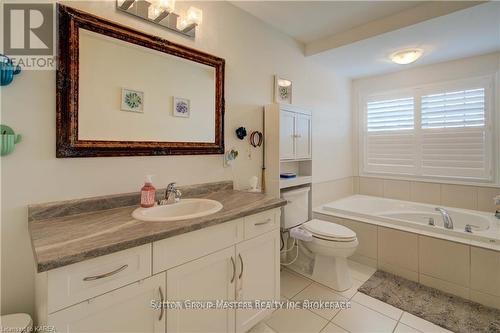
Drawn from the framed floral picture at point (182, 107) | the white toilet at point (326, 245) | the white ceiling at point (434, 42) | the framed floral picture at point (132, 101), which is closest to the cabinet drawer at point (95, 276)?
the framed floral picture at point (132, 101)

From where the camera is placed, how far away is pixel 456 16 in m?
1.83

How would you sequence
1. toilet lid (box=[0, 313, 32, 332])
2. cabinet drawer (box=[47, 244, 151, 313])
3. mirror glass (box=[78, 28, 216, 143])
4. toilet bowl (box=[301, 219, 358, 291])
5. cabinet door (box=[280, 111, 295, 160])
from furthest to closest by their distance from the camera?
cabinet door (box=[280, 111, 295, 160]) → toilet bowl (box=[301, 219, 358, 291]) → mirror glass (box=[78, 28, 216, 143]) → toilet lid (box=[0, 313, 32, 332]) → cabinet drawer (box=[47, 244, 151, 313])

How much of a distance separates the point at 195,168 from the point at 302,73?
67.0 inches

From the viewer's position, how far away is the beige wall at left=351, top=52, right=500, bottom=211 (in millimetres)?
2574

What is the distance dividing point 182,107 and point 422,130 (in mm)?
2902

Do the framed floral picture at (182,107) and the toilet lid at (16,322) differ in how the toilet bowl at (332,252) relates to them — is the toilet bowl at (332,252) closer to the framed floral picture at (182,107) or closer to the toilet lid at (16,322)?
the framed floral picture at (182,107)

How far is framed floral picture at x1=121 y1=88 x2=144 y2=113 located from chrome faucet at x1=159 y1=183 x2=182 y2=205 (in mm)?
501

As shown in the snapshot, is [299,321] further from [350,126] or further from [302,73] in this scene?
[350,126]

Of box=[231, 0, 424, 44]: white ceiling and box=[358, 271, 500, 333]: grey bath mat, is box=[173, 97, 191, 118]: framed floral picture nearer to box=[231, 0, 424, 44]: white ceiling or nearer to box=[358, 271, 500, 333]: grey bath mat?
box=[231, 0, 424, 44]: white ceiling

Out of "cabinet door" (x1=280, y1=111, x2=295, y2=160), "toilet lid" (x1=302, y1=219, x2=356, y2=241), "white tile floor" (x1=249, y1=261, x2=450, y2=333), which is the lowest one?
"white tile floor" (x1=249, y1=261, x2=450, y2=333)

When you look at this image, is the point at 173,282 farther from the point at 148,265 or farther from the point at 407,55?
the point at 407,55

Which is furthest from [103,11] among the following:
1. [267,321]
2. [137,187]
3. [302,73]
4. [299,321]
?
[299,321]

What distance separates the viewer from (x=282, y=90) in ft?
7.85

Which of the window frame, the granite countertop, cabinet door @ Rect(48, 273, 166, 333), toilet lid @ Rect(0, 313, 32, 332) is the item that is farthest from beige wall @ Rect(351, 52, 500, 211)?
toilet lid @ Rect(0, 313, 32, 332)
